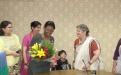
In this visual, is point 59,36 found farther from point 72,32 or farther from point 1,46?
point 1,46

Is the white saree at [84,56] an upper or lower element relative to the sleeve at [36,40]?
lower

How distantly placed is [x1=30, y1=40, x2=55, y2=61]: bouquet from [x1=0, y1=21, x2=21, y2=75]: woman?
989 mm

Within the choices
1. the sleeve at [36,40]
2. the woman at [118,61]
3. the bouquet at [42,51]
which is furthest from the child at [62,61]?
the bouquet at [42,51]

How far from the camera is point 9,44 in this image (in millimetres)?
4535

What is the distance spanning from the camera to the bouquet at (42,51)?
137 inches

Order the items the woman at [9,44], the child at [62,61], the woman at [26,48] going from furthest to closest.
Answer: the child at [62,61] < the woman at [26,48] < the woman at [9,44]

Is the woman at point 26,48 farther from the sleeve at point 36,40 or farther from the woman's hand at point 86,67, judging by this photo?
the woman's hand at point 86,67

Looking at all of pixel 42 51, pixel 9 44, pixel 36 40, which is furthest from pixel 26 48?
pixel 42 51

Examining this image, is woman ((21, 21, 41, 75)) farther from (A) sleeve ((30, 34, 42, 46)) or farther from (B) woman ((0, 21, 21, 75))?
(A) sleeve ((30, 34, 42, 46))

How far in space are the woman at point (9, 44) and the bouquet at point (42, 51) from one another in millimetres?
989

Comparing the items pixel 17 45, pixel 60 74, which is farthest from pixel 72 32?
pixel 60 74

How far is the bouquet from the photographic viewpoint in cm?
347

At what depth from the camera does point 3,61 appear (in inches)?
108

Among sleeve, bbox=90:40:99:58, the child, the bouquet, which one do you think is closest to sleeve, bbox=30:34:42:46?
the bouquet
